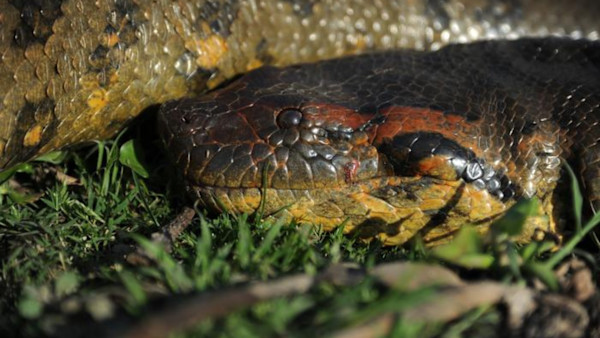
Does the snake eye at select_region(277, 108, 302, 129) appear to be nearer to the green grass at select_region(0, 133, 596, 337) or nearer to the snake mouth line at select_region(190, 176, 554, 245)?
the snake mouth line at select_region(190, 176, 554, 245)

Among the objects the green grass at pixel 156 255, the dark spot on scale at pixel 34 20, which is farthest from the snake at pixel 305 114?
the green grass at pixel 156 255

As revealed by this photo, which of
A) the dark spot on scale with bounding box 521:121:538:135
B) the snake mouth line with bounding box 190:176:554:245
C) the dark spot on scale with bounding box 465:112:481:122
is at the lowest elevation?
the snake mouth line with bounding box 190:176:554:245

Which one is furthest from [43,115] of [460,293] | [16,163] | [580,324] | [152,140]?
[580,324]

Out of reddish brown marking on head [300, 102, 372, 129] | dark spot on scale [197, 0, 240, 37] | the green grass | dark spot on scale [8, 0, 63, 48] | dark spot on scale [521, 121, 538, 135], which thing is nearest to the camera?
the green grass

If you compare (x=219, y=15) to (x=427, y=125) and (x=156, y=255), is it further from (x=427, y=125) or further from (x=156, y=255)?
(x=156, y=255)

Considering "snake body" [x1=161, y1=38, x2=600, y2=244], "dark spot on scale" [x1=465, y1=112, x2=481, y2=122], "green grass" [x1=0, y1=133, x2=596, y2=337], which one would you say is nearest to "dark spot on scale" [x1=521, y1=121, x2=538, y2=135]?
"snake body" [x1=161, y1=38, x2=600, y2=244]

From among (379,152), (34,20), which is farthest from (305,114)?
(34,20)
